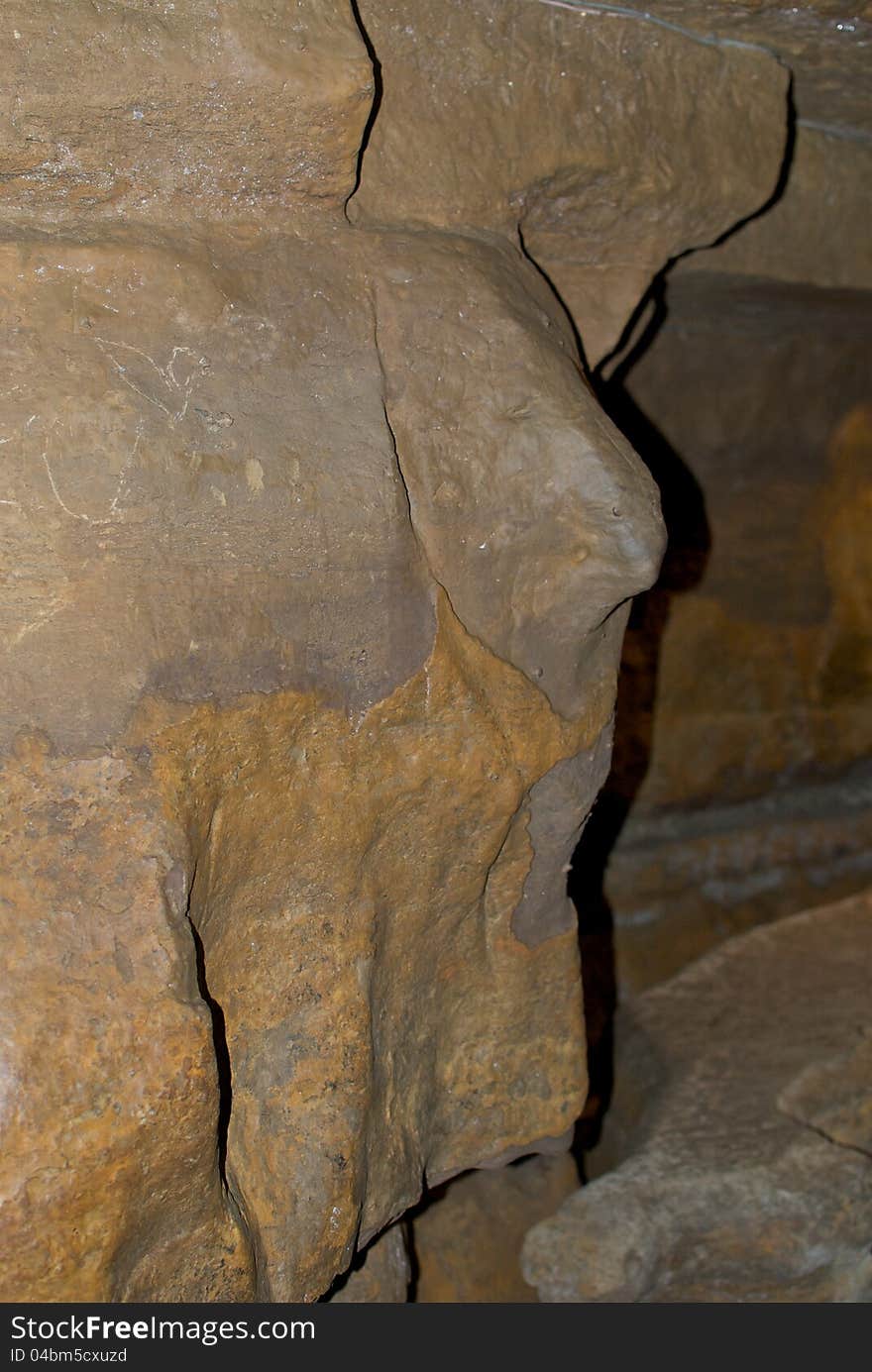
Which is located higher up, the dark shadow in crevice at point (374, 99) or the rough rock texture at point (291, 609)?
the dark shadow in crevice at point (374, 99)

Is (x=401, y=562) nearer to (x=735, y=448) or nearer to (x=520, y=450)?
(x=520, y=450)

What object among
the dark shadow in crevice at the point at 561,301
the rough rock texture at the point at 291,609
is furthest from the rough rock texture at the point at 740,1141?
the dark shadow in crevice at the point at 561,301

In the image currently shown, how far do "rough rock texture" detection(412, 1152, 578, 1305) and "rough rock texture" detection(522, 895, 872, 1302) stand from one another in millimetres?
104

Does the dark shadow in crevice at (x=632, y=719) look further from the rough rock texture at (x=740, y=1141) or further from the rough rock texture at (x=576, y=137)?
the rough rock texture at (x=576, y=137)

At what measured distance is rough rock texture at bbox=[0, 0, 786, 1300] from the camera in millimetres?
1104

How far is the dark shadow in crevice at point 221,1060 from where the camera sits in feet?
3.97

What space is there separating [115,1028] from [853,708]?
211 centimetres

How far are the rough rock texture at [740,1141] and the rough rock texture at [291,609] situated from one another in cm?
37

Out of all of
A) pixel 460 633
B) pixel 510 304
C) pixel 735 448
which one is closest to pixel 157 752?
pixel 460 633

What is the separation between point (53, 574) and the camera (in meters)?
1.11

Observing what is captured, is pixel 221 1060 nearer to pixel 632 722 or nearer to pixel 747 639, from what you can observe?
pixel 632 722

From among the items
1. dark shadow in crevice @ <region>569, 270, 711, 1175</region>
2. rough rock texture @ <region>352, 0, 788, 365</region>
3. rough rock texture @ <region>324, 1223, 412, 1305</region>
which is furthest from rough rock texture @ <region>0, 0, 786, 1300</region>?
dark shadow in crevice @ <region>569, 270, 711, 1175</region>

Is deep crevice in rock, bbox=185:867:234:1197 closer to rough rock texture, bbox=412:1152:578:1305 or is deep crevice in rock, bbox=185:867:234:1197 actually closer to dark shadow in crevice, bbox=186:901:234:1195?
dark shadow in crevice, bbox=186:901:234:1195

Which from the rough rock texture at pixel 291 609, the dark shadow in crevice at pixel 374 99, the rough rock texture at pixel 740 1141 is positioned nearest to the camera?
the rough rock texture at pixel 291 609
